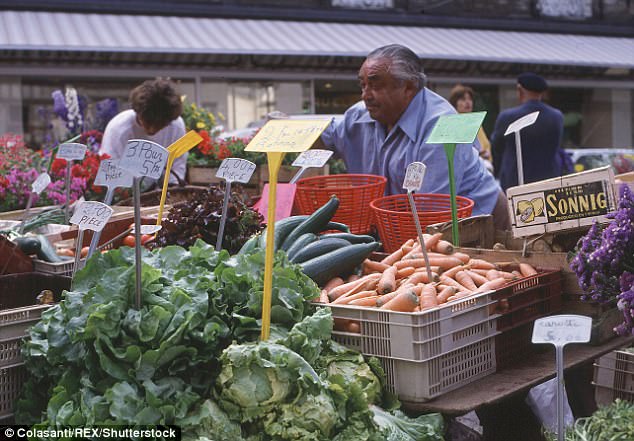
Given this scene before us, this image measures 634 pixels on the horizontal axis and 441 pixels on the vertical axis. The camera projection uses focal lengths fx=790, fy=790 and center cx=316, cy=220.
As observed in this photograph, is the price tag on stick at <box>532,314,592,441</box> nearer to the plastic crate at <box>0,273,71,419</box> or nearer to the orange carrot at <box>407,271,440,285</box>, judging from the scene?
the orange carrot at <box>407,271,440,285</box>

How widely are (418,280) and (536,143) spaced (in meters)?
4.26

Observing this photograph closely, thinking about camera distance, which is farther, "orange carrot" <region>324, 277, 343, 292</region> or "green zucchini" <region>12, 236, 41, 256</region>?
"green zucchini" <region>12, 236, 41, 256</region>

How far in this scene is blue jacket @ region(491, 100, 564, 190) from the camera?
21.2 feet

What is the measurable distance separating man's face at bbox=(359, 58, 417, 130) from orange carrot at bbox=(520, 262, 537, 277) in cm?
141

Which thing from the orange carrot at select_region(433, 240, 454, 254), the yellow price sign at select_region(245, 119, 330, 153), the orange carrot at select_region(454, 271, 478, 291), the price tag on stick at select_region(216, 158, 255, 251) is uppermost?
the yellow price sign at select_region(245, 119, 330, 153)

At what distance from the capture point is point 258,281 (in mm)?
2141

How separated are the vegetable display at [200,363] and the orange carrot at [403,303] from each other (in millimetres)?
238

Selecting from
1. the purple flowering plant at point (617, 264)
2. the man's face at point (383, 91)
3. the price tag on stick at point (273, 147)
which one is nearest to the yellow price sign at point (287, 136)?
the price tag on stick at point (273, 147)

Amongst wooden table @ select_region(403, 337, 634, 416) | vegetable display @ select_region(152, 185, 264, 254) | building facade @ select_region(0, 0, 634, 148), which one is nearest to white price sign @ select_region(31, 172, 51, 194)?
vegetable display @ select_region(152, 185, 264, 254)

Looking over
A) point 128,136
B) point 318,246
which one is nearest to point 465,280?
point 318,246

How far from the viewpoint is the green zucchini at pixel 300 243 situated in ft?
8.61

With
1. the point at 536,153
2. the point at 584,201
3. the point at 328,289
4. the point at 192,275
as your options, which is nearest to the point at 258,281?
the point at 192,275

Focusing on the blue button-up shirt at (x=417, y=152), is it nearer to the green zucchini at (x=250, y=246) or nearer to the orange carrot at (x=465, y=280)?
the orange carrot at (x=465, y=280)

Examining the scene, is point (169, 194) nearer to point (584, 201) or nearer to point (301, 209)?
point (301, 209)
